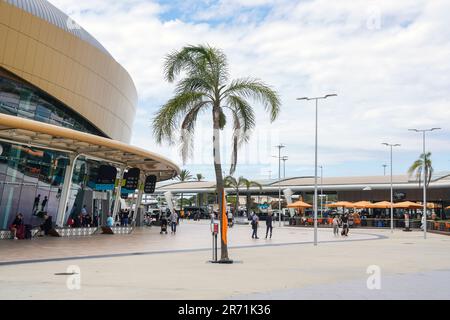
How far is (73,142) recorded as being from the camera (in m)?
26.9

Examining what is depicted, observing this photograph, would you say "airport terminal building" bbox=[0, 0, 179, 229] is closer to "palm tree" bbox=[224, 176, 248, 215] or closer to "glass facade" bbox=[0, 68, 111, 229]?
"glass facade" bbox=[0, 68, 111, 229]

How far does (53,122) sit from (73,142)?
8.91 m

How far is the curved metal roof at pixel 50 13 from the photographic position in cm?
3469

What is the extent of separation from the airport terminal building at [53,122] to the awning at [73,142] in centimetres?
5

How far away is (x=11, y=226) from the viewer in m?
27.1

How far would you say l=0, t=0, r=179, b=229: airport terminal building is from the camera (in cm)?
2850

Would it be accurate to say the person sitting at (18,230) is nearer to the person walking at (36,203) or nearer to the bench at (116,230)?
the person walking at (36,203)

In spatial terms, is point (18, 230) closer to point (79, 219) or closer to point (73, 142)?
point (73, 142)

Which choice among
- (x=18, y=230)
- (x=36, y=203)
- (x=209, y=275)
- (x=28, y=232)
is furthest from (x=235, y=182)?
(x=209, y=275)

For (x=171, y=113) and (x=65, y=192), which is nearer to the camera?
(x=171, y=113)

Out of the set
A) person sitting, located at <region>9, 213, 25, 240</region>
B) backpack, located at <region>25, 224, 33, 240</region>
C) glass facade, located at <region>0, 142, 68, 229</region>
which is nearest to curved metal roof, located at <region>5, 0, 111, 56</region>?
glass facade, located at <region>0, 142, 68, 229</region>

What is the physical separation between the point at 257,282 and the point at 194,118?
26.7ft
